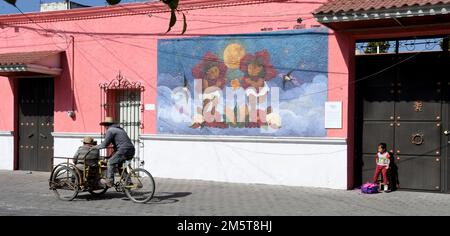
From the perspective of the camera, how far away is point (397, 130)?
11.1 metres

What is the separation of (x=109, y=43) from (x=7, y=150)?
15.4 feet

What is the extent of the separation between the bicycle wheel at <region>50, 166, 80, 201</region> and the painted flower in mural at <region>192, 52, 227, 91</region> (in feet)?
13.5

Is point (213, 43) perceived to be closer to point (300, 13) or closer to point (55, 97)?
point (300, 13)

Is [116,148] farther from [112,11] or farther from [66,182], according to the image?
[112,11]

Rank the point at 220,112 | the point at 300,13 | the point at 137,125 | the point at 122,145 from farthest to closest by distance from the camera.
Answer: the point at 137,125, the point at 220,112, the point at 300,13, the point at 122,145

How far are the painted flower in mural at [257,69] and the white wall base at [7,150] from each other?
7493 millimetres

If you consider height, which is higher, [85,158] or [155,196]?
[85,158]

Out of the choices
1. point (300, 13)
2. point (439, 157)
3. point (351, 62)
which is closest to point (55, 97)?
point (300, 13)

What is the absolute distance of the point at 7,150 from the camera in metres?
15.1

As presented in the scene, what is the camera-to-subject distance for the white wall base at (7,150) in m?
15.0

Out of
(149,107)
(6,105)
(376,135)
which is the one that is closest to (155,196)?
(149,107)

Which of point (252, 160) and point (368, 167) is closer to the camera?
point (368, 167)

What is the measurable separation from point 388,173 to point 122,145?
574cm
